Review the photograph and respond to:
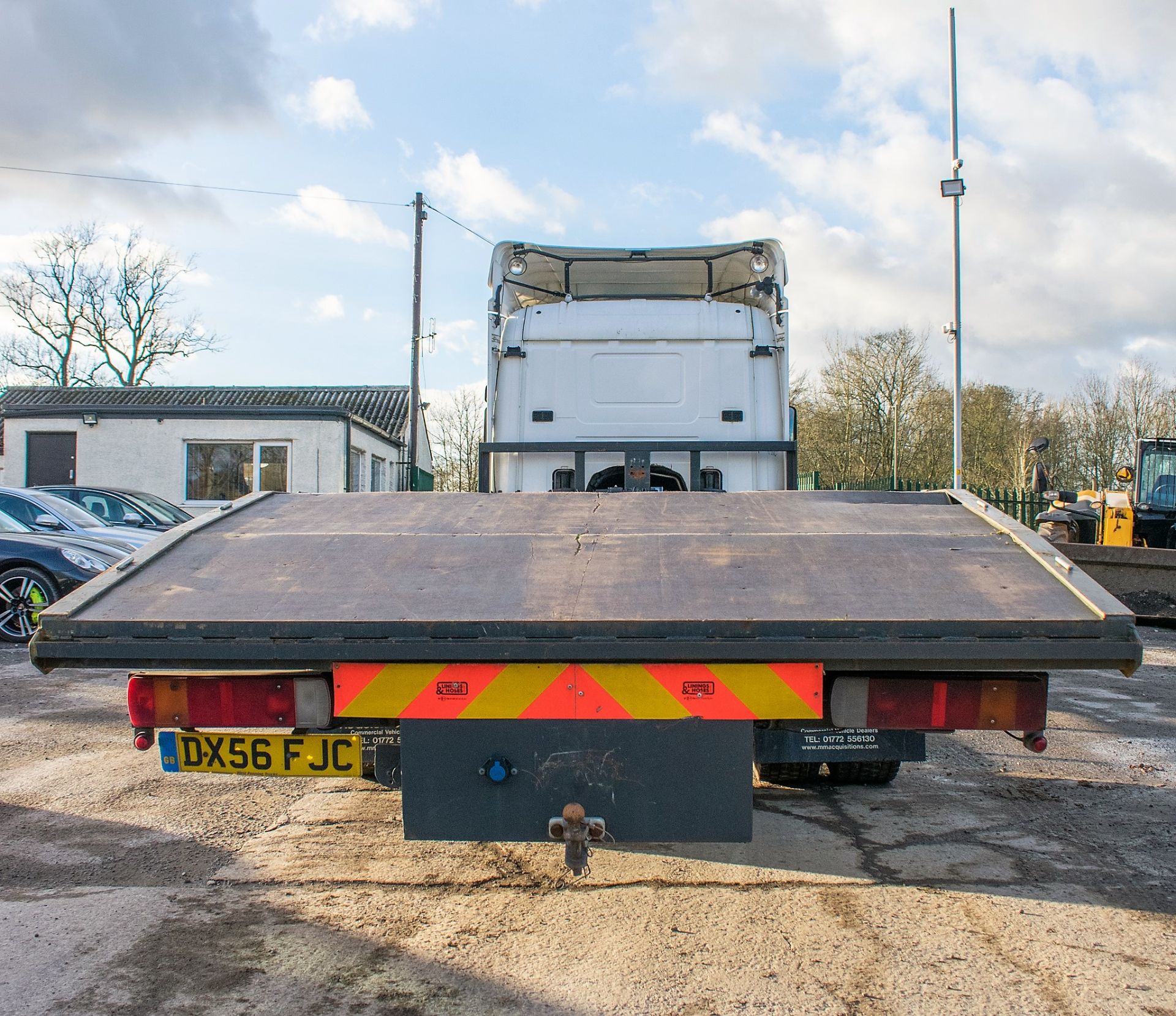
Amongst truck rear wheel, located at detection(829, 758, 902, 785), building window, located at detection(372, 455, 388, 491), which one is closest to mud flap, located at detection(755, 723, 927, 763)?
truck rear wheel, located at detection(829, 758, 902, 785)

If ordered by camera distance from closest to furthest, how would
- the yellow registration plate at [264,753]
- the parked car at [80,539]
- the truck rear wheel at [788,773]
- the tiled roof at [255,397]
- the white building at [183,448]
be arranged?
the yellow registration plate at [264,753] → the truck rear wheel at [788,773] → the parked car at [80,539] → the white building at [183,448] → the tiled roof at [255,397]

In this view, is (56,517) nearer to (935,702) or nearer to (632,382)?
(632,382)

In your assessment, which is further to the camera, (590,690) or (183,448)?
(183,448)

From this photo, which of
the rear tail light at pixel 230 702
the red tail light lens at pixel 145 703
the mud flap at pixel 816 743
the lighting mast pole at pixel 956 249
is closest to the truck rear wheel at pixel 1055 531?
the lighting mast pole at pixel 956 249

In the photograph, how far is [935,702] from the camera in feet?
9.98

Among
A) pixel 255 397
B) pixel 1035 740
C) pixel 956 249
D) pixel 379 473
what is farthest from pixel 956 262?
pixel 255 397

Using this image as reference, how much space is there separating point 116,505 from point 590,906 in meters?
11.0

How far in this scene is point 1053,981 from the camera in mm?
2809

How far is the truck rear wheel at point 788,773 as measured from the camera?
4.53 m

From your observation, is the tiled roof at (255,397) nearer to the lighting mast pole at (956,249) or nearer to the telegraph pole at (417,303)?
the telegraph pole at (417,303)

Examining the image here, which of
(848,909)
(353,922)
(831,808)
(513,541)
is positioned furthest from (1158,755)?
(353,922)

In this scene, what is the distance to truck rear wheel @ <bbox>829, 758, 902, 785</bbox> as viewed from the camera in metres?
4.72

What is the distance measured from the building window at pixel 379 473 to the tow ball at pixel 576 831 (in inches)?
935

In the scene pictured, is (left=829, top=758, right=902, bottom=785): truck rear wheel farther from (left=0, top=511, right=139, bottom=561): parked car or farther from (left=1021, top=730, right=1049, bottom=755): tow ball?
(left=0, top=511, right=139, bottom=561): parked car
